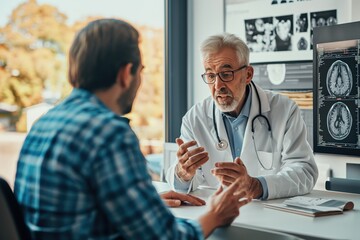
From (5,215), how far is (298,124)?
1.50m

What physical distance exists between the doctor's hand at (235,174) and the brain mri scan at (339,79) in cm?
94

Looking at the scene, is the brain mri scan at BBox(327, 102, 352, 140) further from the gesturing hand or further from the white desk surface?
the gesturing hand

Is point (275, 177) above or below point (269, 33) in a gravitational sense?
below

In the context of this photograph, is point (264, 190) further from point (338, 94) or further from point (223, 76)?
point (338, 94)

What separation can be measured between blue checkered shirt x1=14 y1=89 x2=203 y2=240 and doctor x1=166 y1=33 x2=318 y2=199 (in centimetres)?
103

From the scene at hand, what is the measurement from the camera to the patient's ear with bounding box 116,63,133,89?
1272 millimetres

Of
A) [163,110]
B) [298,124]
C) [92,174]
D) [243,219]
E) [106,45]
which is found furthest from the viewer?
[163,110]

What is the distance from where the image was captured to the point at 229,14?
3.41 metres

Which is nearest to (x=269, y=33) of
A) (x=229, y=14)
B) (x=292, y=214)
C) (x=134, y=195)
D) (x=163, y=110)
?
(x=229, y=14)

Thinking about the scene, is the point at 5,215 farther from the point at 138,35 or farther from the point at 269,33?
the point at 269,33

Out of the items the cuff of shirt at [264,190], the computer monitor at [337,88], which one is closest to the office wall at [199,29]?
the computer monitor at [337,88]

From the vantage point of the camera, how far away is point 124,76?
4.20ft

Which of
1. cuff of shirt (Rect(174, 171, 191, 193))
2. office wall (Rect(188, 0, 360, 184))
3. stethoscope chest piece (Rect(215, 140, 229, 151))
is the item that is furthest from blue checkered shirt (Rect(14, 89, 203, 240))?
office wall (Rect(188, 0, 360, 184))

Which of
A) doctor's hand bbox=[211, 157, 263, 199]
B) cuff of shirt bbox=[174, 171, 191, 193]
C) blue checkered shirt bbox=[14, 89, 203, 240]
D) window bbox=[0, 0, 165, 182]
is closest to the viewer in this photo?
blue checkered shirt bbox=[14, 89, 203, 240]
